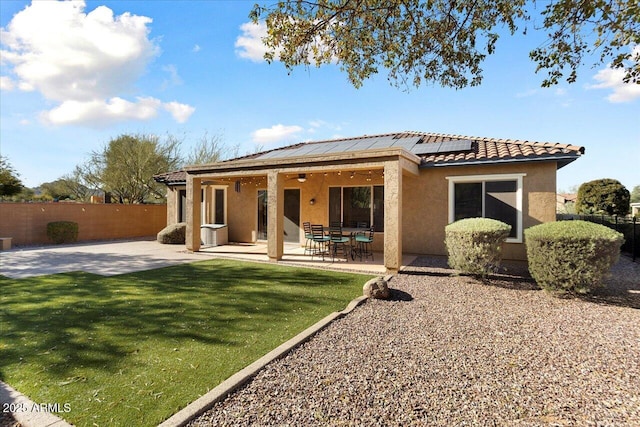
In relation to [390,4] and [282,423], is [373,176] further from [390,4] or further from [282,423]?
[282,423]

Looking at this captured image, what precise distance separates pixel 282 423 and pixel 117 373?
2.14m

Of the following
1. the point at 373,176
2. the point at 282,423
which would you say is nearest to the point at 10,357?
the point at 282,423

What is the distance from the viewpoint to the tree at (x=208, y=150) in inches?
1178

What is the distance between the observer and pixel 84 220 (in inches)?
695

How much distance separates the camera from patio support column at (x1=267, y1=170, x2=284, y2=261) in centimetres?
1082

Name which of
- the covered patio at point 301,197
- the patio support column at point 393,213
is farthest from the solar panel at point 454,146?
the patio support column at point 393,213

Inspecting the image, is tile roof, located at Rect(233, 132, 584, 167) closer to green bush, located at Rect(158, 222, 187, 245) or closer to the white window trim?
the white window trim

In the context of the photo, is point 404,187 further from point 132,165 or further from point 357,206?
point 132,165

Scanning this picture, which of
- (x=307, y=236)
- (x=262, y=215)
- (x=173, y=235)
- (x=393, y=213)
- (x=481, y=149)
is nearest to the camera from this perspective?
(x=393, y=213)

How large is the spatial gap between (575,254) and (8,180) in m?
27.5

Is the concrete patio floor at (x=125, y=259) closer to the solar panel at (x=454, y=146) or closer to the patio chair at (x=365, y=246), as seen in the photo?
the patio chair at (x=365, y=246)

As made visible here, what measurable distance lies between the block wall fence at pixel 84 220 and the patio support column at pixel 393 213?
57.8 feet

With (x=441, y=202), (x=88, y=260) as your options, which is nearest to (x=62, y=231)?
(x=88, y=260)

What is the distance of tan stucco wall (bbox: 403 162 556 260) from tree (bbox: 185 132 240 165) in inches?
913
